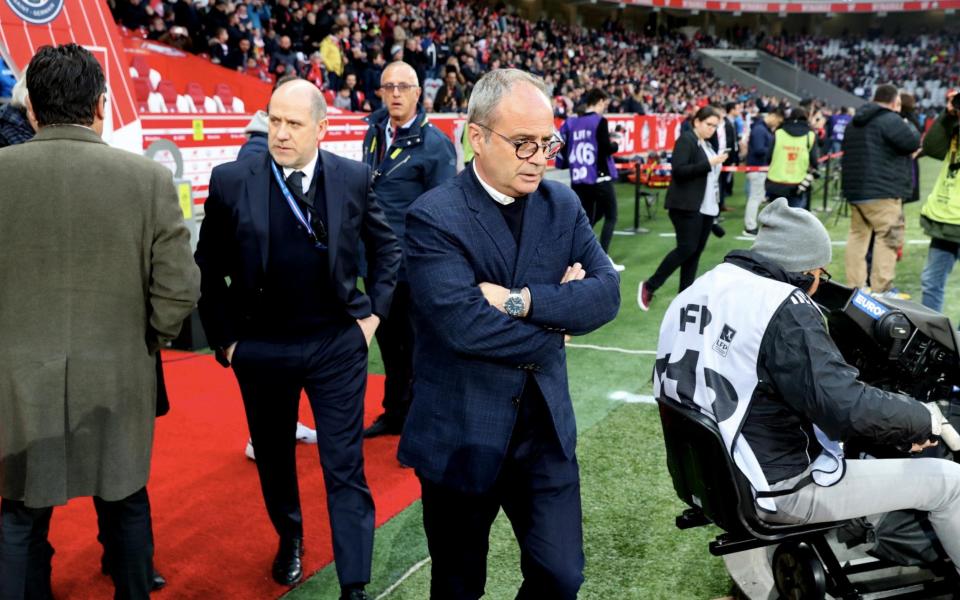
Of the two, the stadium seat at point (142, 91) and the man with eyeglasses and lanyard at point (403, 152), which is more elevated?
the man with eyeglasses and lanyard at point (403, 152)

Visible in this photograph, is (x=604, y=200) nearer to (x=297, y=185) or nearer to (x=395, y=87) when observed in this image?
(x=395, y=87)

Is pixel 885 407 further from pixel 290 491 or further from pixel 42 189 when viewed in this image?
pixel 42 189

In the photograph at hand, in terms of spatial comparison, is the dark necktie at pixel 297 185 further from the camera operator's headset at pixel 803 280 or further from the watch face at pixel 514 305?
the camera operator's headset at pixel 803 280

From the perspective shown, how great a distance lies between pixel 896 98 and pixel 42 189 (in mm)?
6864

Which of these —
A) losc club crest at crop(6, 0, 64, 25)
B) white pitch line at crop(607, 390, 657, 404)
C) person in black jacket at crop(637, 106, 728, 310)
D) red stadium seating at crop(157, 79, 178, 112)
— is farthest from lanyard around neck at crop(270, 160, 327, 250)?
red stadium seating at crop(157, 79, 178, 112)

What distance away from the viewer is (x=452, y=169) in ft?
14.9

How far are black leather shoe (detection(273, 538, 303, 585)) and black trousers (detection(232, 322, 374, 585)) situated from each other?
1.01 feet

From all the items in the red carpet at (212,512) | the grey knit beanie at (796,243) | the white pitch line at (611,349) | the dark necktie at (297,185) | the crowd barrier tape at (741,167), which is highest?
the dark necktie at (297,185)

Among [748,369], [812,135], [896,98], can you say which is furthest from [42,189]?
[812,135]

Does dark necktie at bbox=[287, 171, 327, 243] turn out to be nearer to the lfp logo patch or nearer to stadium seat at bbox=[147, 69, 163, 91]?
the lfp logo patch

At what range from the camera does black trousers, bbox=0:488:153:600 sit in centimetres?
248

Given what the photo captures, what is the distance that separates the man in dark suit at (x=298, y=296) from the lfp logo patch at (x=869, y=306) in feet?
5.58

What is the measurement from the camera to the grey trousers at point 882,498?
8.50 ft

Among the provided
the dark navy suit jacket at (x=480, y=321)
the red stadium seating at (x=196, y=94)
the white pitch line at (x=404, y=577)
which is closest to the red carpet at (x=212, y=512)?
the white pitch line at (x=404, y=577)
